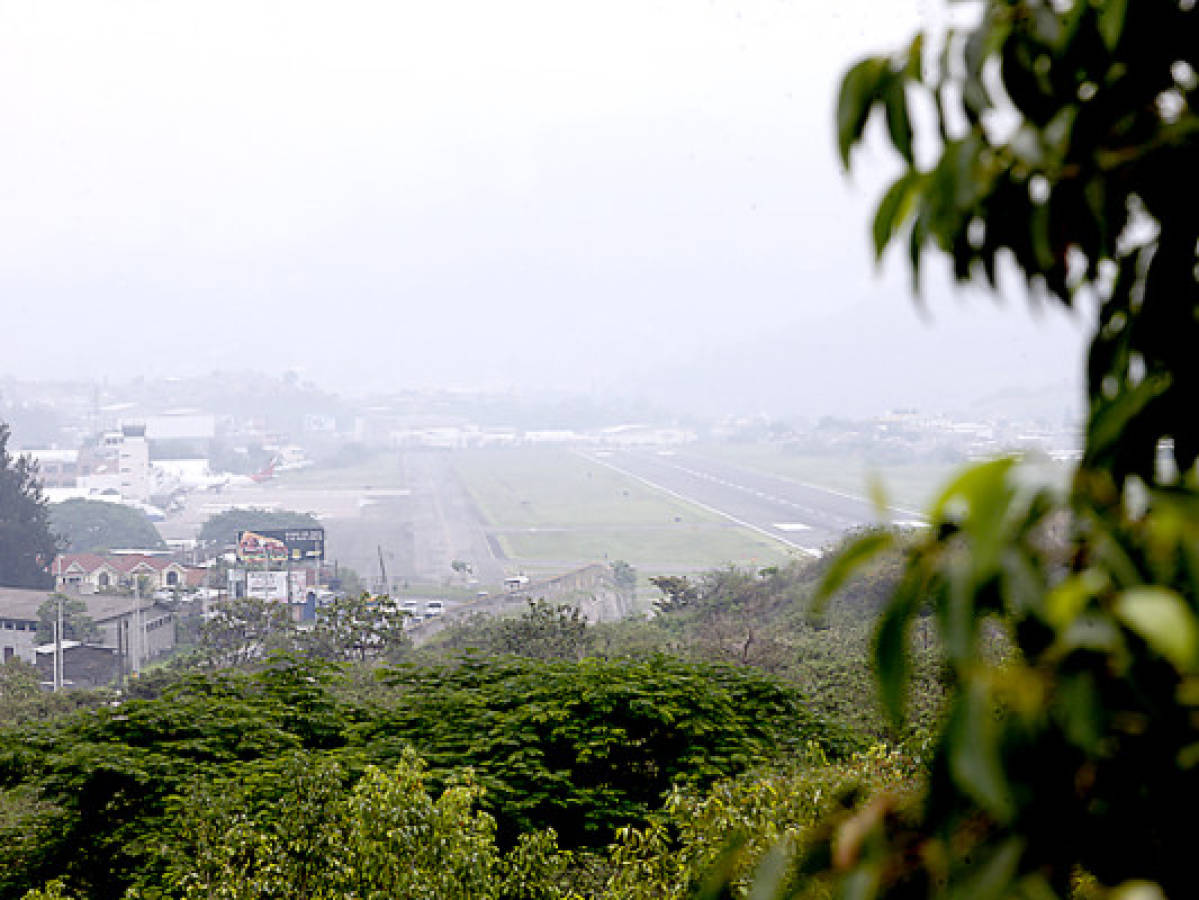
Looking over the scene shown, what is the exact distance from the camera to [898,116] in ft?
1.97

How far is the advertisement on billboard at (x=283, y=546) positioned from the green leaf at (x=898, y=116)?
1369 cm

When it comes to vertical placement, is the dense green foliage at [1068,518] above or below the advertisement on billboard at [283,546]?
above

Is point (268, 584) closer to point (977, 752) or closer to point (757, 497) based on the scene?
point (757, 497)

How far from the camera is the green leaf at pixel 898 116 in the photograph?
1.96ft

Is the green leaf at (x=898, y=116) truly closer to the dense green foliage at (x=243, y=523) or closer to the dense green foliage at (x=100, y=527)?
the dense green foliage at (x=243, y=523)

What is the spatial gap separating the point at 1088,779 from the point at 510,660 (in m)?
5.90

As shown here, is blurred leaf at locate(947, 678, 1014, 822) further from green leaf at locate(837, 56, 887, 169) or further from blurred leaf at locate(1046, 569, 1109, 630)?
green leaf at locate(837, 56, 887, 169)

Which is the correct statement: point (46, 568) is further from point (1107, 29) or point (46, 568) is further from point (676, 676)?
point (1107, 29)

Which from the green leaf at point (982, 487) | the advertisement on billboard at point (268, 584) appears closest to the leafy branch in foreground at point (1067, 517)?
the green leaf at point (982, 487)

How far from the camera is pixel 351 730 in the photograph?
5250 mm

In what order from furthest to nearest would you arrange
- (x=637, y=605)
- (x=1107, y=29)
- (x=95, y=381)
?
(x=95, y=381) → (x=637, y=605) → (x=1107, y=29)

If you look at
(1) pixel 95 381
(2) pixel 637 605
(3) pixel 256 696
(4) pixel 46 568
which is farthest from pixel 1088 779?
(1) pixel 95 381

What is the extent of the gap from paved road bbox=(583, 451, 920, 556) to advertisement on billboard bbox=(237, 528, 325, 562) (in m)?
6.61

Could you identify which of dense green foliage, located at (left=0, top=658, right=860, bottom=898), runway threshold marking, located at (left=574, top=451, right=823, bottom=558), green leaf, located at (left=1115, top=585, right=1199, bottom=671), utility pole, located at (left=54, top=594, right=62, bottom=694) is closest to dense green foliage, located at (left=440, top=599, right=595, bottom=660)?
dense green foliage, located at (left=0, top=658, right=860, bottom=898)
